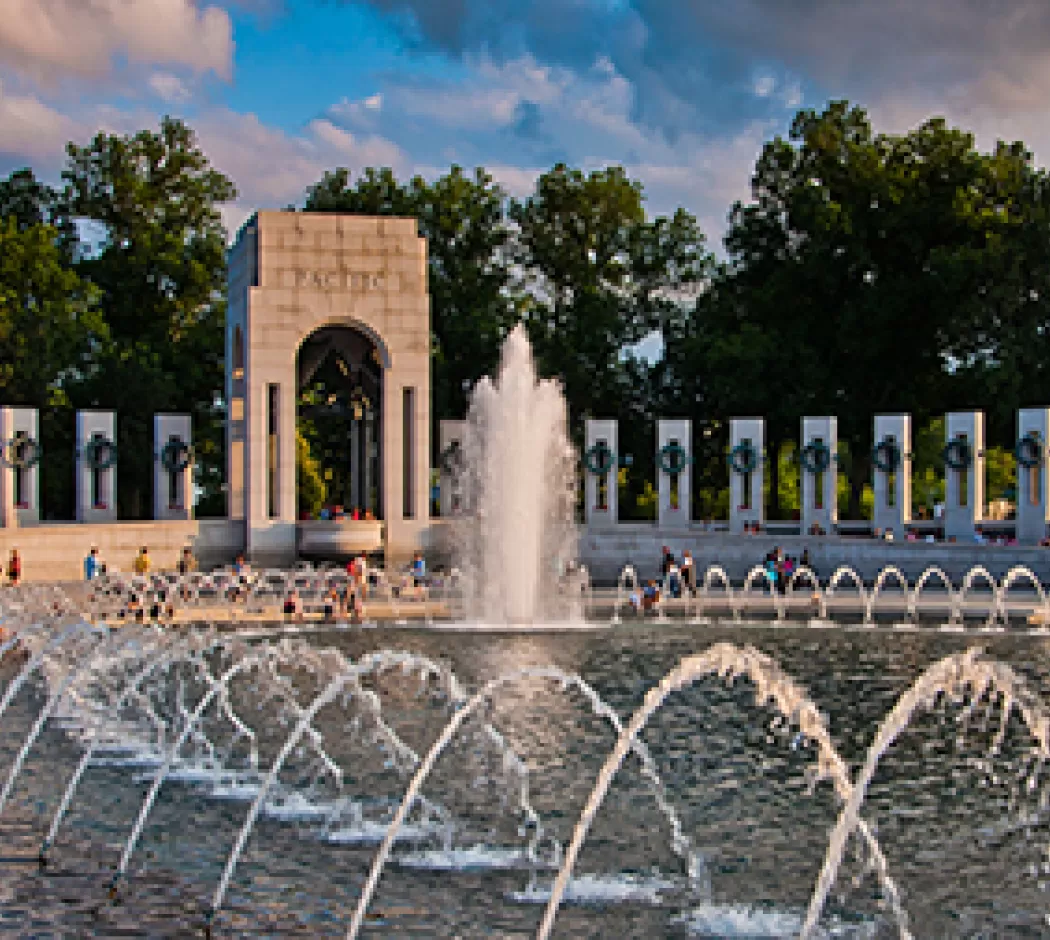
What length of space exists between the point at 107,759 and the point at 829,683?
8.57 m

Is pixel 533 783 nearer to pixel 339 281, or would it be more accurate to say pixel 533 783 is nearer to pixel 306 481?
pixel 339 281

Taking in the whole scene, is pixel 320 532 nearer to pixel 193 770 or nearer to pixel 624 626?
pixel 624 626

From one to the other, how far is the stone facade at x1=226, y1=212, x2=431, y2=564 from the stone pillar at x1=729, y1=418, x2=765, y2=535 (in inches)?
316

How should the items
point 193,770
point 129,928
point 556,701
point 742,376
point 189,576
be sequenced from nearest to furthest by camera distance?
point 129,928 < point 193,770 < point 556,701 < point 189,576 < point 742,376

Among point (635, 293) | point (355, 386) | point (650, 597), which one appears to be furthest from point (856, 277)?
point (650, 597)

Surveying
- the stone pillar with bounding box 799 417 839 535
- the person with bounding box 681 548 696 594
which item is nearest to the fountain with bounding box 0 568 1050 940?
the person with bounding box 681 548 696 594

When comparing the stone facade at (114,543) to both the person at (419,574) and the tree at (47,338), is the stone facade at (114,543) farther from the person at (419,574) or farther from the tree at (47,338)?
the tree at (47,338)

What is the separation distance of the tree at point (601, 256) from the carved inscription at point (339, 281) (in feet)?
39.1

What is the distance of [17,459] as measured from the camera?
35656 mm

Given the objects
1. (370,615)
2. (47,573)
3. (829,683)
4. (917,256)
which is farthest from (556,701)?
(917,256)

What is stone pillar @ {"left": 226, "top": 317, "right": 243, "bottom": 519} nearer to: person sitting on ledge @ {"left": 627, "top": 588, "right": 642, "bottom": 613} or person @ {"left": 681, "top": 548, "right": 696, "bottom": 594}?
person @ {"left": 681, "top": 548, "right": 696, "bottom": 594}

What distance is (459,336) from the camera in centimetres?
4909

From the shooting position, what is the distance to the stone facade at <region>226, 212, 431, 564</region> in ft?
125

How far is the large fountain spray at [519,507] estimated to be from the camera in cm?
2720
